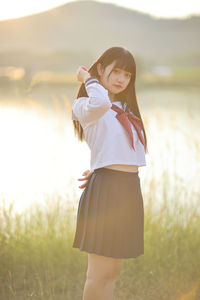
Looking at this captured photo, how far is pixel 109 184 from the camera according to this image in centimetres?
179

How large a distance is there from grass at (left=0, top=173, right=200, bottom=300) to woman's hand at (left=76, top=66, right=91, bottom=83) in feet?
4.28

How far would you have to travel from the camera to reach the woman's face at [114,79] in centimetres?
188

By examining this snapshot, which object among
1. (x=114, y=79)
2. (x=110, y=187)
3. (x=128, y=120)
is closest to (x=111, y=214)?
(x=110, y=187)

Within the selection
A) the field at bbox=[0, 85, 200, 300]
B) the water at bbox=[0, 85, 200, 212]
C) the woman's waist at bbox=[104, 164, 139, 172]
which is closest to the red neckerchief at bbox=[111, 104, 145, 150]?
the woman's waist at bbox=[104, 164, 139, 172]

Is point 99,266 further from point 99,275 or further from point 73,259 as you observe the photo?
point 73,259

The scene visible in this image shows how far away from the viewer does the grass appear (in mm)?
2641

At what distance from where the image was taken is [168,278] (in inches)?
108

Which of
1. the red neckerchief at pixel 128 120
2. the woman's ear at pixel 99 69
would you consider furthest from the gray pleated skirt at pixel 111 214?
the woman's ear at pixel 99 69

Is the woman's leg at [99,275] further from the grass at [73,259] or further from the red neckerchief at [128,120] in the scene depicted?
the grass at [73,259]

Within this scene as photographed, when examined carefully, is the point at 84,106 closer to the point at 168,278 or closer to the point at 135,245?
the point at 135,245

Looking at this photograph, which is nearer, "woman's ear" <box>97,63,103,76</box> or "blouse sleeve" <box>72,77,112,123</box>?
"blouse sleeve" <box>72,77,112,123</box>

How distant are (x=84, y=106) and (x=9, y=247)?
148 centimetres

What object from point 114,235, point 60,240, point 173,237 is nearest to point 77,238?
point 114,235

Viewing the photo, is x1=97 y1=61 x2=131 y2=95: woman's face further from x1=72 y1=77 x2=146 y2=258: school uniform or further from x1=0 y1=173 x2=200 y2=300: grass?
x1=0 y1=173 x2=200 y2=300: grass
